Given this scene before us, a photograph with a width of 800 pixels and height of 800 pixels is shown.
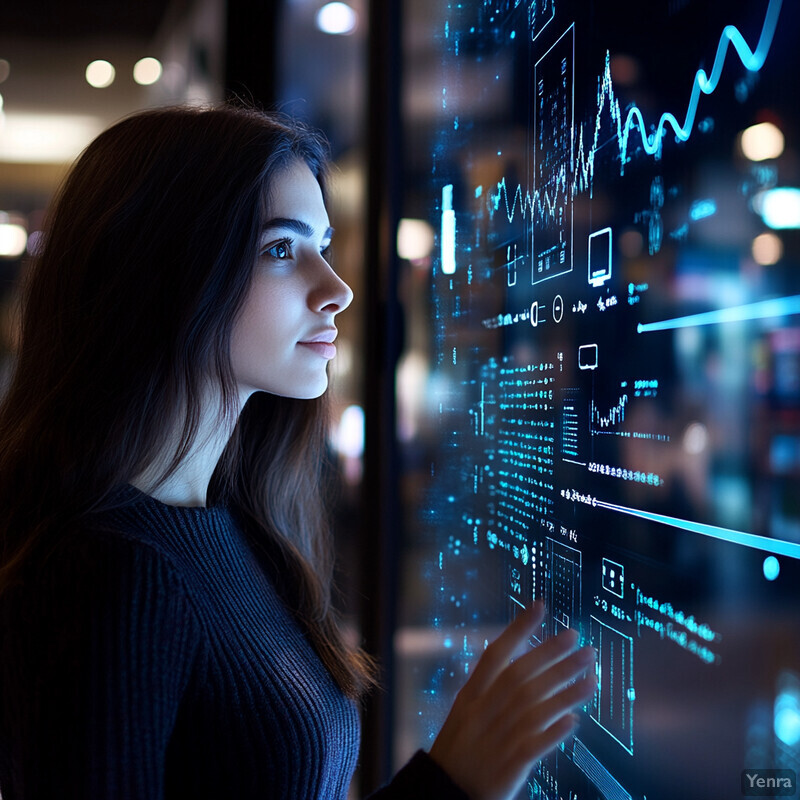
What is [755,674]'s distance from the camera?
475 mm

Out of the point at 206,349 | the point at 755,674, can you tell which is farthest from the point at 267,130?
the point at 755,674

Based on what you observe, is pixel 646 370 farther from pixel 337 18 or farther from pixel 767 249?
pixel 337 18

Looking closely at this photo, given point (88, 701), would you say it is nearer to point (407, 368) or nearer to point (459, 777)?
point (459, 777)

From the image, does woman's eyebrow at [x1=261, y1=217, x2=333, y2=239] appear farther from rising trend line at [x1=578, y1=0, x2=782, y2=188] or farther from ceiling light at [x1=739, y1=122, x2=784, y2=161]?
ceiling light at [x1=739, y1=122, x2=784, y2=161]

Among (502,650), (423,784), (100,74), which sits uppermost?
(100,74)

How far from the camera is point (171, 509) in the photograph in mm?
956

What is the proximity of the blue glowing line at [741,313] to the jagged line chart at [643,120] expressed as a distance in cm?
13

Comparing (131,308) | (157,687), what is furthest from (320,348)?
(157,687)

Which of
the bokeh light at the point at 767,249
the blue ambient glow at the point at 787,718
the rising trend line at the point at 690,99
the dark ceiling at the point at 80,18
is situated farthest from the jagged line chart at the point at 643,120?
the dark ceiling at the point at 80,18

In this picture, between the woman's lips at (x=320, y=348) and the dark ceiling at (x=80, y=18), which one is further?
the dark ceiling at (x=80, y=18)

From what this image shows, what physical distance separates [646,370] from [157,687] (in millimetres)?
550

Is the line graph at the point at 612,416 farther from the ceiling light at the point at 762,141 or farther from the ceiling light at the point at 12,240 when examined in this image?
the ceiling light at the point at 12,240

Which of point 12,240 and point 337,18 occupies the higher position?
point 337,18

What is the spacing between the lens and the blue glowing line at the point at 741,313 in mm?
440
